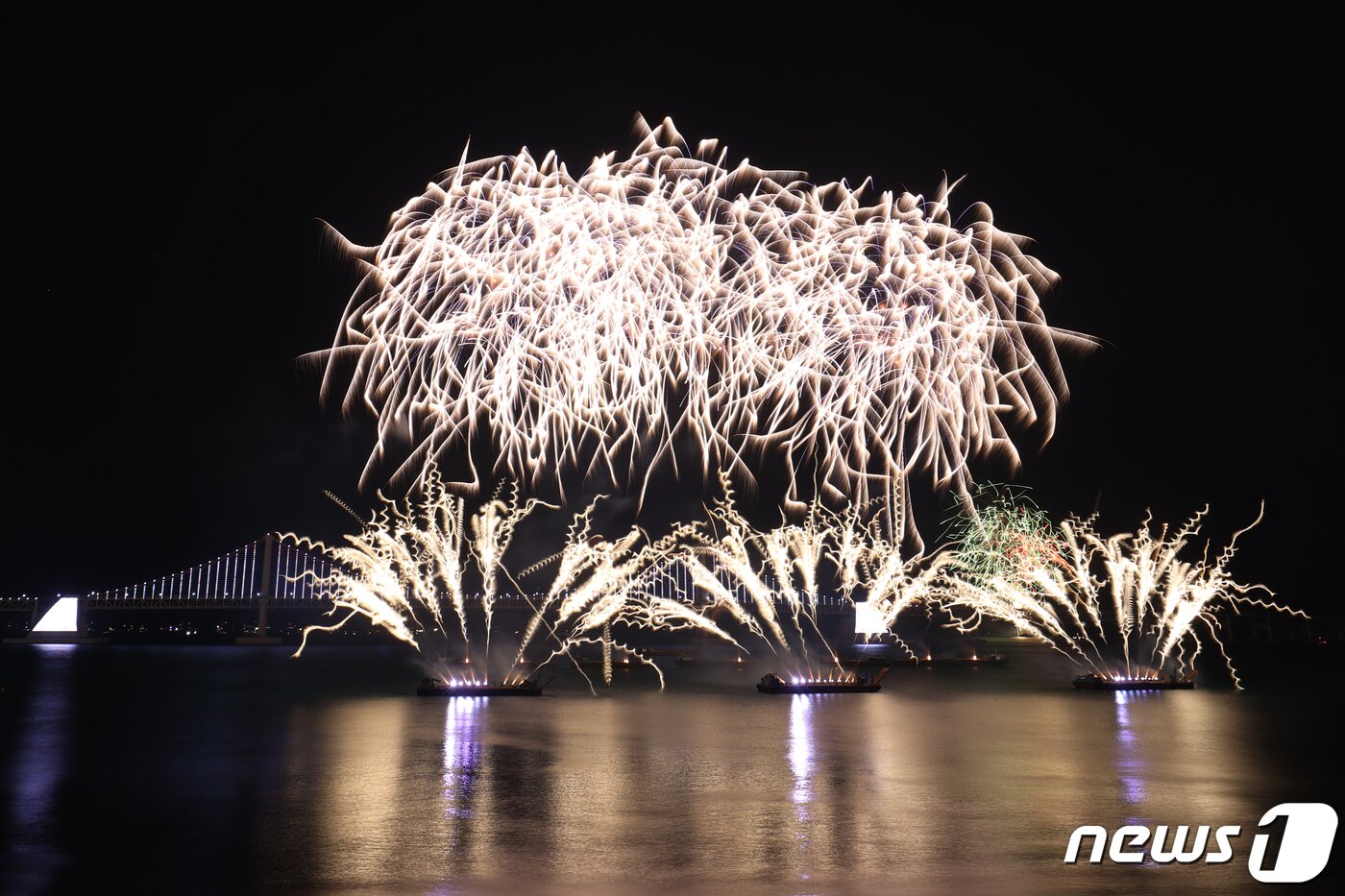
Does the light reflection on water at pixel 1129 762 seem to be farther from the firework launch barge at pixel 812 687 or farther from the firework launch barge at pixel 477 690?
the firework launch barge at pixel 477 690

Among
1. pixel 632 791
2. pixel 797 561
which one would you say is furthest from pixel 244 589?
→ pixel 632 791

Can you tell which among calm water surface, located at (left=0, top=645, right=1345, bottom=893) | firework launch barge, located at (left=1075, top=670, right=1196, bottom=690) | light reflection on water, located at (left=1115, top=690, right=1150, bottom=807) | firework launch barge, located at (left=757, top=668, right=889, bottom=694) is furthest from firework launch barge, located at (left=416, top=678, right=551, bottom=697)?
firework launch barge, located at (left=1075, top=670, right=1196, bottom=690)

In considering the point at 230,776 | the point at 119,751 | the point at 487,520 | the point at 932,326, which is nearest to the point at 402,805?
the point at 230,776

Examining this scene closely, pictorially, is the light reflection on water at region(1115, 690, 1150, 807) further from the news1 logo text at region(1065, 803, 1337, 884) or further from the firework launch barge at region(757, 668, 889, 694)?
the firework launch barge at region(757, 668, 889, 694)

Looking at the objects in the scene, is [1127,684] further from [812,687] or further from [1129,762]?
[1129,762]

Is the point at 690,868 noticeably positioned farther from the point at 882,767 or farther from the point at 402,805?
the point at 882,767

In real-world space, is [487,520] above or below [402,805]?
above
